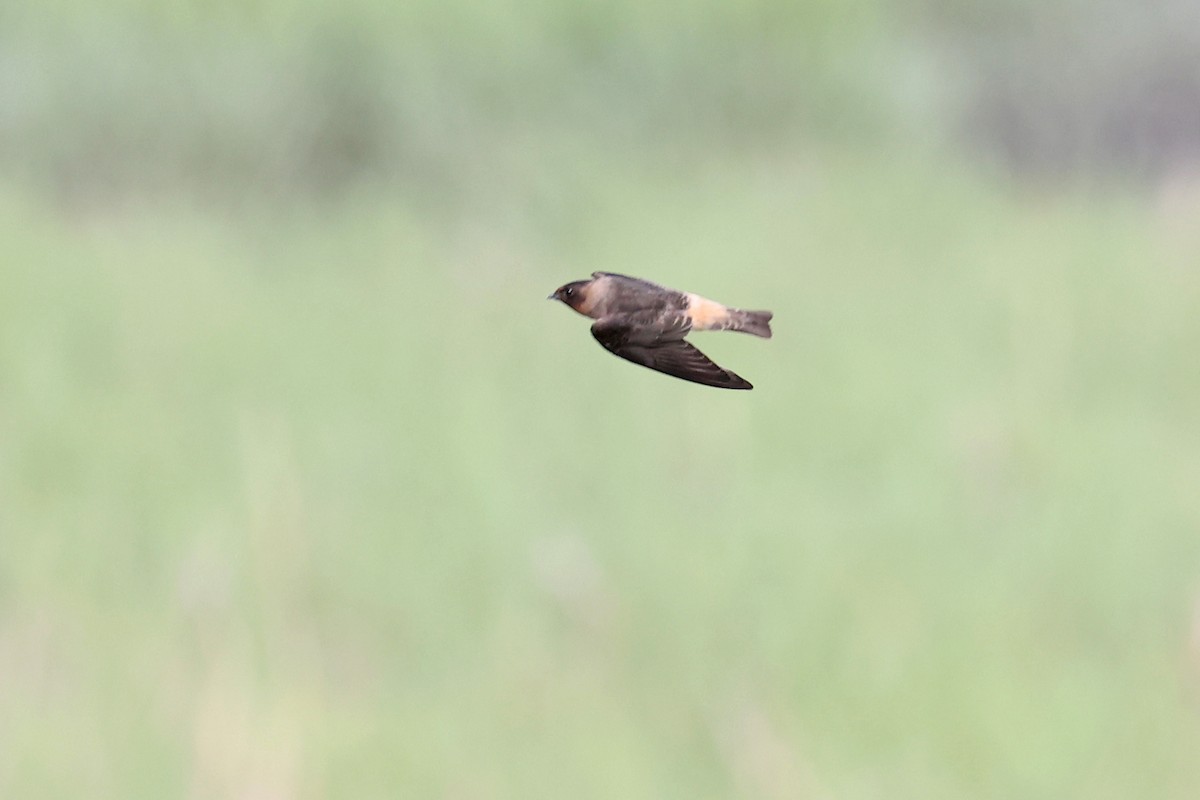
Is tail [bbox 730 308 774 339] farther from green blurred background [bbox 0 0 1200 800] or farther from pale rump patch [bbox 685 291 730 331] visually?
green blurred background [bbox 0 0 1200 800]

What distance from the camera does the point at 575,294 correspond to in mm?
1756

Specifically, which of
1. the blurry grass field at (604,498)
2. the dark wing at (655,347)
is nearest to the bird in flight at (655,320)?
the dark wing at (655,347)

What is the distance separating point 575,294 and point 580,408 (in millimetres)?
5500

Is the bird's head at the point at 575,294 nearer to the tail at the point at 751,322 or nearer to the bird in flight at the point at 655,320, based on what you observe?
the bird in flight at the point at 655,320

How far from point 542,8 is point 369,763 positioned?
5.21 m

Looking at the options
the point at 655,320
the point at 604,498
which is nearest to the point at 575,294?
the point at 655,320

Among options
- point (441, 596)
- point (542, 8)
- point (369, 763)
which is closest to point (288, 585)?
point (441, 596)

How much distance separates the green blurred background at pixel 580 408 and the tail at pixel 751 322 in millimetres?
3875

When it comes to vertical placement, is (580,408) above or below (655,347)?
below

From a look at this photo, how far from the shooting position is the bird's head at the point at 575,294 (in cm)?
174

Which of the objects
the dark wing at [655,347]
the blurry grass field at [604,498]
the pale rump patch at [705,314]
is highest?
the pale rump patch at [705,314]

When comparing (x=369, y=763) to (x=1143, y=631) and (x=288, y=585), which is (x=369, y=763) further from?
(x=1143, y=631)

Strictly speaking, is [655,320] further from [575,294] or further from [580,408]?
[580,408]

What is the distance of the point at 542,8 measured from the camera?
972 centimetres
